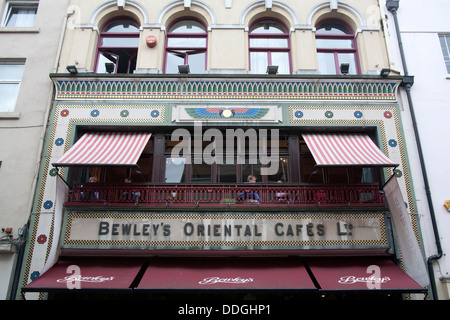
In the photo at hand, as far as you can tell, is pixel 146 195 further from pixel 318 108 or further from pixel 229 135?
pixel 318 108

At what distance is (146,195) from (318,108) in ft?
19.6

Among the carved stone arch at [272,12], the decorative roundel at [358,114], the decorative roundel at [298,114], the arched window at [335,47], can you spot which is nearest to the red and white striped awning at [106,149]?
the decorative roundel at [298,114]

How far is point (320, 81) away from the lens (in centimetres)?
1291

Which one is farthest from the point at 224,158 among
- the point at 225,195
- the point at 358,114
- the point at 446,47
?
the point at 446,47

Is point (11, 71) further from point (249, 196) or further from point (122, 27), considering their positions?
point (249, 196)

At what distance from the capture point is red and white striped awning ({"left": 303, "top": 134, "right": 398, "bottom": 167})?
1088 centimetres

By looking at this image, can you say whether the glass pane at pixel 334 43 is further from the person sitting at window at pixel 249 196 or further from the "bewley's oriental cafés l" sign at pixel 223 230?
the "bewley's oriental cafés l" sign at pixel 223 230

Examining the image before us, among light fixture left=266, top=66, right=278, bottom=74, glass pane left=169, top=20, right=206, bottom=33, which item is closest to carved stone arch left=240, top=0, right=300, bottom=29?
glass pane left=169, top=20, right=206, bottom=33

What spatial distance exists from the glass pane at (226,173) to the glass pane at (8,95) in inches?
280

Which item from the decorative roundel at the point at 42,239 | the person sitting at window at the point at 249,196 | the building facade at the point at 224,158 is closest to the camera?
the building facade at the point at 224,158

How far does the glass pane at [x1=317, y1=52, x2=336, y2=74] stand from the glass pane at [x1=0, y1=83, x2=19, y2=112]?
1033 centimetres

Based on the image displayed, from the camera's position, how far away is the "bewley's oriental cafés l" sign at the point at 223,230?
425 inches

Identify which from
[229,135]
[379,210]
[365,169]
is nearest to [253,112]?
[229,135]
